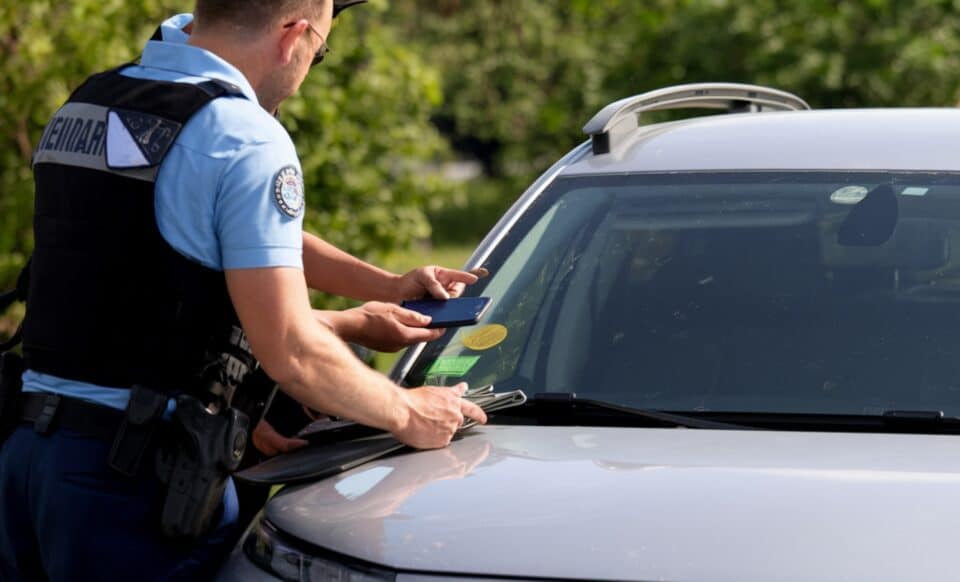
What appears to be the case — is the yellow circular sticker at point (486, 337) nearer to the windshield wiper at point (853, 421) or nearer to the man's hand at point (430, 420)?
the man's hand at point (430, 420)

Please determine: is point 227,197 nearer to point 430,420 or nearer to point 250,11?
point 250,11

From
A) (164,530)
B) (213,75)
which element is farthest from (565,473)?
(213,75)

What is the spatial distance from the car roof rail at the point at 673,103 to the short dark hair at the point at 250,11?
0.95 m

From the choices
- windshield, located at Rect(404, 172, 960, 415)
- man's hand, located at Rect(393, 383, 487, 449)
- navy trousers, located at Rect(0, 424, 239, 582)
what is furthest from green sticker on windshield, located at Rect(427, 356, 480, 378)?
navy trousers, located at Rect(0, 424, 239, 582)

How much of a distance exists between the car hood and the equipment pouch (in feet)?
0.86

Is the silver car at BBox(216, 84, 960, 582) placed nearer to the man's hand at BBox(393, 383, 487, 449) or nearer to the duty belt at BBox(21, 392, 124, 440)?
the man's hand at BBox(393, 383, 487, 449)

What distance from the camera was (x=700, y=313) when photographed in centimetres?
323

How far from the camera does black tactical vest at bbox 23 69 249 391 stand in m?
2.70

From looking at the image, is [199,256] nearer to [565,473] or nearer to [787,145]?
[565,473]

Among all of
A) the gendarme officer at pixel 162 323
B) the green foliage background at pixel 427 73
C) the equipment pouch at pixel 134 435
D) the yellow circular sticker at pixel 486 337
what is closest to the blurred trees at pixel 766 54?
the green foliage background at pixel 427 73

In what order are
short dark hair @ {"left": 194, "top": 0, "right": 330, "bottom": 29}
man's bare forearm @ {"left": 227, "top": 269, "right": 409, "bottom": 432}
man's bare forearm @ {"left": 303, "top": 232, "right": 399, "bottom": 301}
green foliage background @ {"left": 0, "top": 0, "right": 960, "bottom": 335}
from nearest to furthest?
1. man's bare forearm @ {"left": 227, "top": 269, "right": 409, "bottom": 432}
2. short dark hair @ {"left": 194, "top": 0, "right": 330, "bottom": 29}
3. man's bare forearm @ {"left": 303, "top": 232, "right": 399, "bottom": 301}
4. green foliage background @ {"left": 0, "top": 0, "right": 960, "bottom": 335}

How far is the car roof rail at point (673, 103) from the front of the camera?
362cm

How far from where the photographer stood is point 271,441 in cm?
312

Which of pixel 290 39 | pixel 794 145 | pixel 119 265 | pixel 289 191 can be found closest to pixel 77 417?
pixel 119 265
